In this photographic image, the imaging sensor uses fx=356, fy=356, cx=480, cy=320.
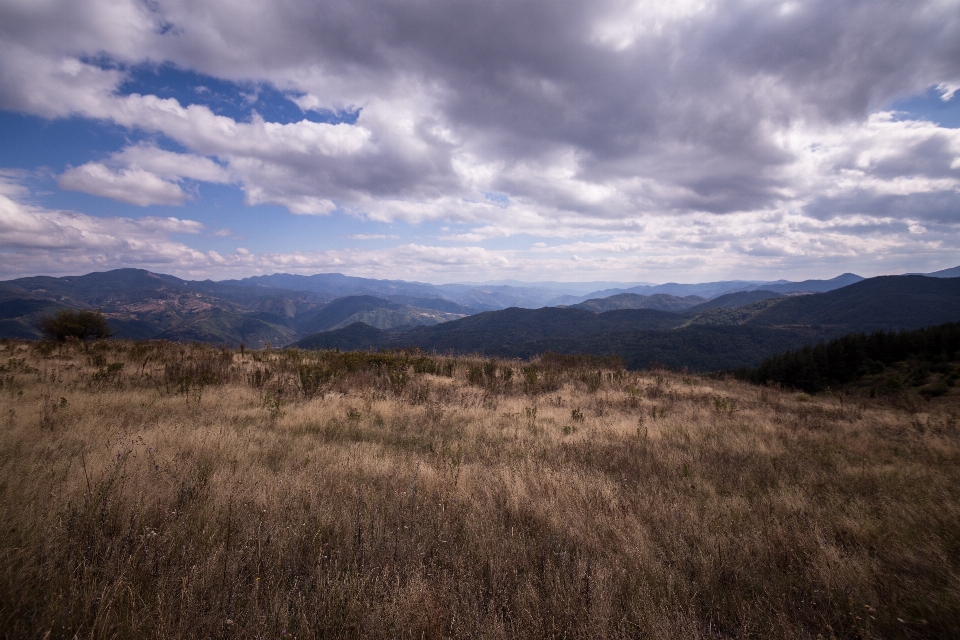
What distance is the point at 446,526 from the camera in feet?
13.2

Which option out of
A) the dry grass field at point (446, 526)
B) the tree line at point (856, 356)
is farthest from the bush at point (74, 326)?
the tree line at point (856, 356)

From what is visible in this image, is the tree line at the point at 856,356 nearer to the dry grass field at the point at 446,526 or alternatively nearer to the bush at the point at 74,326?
the dry grass field at the point at 446,526

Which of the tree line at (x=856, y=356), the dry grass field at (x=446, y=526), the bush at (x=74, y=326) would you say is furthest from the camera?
the tree line at (x=856, y=356)

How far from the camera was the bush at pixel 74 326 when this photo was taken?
18.0 m

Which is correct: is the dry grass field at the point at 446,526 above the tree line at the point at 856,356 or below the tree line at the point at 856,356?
above

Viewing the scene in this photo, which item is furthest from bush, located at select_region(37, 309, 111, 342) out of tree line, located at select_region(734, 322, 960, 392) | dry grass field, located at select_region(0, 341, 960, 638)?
tree line, located at select_region(734, 322, 960, 392)

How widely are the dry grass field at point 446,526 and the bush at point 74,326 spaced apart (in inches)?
531

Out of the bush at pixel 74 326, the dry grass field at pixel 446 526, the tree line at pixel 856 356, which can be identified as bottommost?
the tree line at pixel 856 356

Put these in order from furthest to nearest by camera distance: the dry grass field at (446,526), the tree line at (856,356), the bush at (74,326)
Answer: the tree line at (856,356) → the bush at (74,326) → the dry grass field at (446,526)

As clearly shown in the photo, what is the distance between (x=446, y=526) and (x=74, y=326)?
24.9m

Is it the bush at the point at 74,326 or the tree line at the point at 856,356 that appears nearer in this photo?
the bush at the point at 74,326

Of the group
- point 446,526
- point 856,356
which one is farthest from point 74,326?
point 856,356

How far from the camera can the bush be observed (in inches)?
707

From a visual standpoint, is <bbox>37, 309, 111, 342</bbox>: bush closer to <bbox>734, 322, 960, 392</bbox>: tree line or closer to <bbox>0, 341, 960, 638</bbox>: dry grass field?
<bbox>0, 341, 960, 638</bbox>: dry grass field
